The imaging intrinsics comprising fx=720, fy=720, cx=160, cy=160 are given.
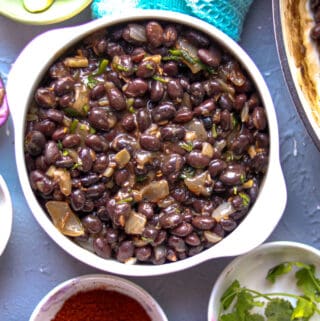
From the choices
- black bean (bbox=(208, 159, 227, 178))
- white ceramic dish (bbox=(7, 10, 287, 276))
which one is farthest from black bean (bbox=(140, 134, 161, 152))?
white ceramic dish (bbox=(7, 10, 287, 276))

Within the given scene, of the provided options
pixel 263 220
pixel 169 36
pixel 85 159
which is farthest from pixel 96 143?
pixel 263 220

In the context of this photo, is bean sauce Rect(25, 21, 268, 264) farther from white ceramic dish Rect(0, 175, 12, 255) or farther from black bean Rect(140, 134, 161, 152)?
white ceramic dish Rect(0, 175, 12, 255)

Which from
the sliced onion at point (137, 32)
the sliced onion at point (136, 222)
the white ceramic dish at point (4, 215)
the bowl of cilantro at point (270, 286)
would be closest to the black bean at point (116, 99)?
the sliced onion at point (137, 32)

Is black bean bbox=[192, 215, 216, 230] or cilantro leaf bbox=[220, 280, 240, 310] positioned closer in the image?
black bean bbox=[192, 215, 216, 230]

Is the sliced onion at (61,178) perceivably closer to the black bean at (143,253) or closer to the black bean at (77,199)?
the black bean at (77,199)

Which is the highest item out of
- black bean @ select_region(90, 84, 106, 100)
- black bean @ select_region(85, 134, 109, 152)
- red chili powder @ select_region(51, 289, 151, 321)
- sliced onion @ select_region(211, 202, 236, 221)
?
black bean @ select_region(90, 84, 106, 100)

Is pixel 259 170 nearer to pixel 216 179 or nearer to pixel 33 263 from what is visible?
pixel 216 179
